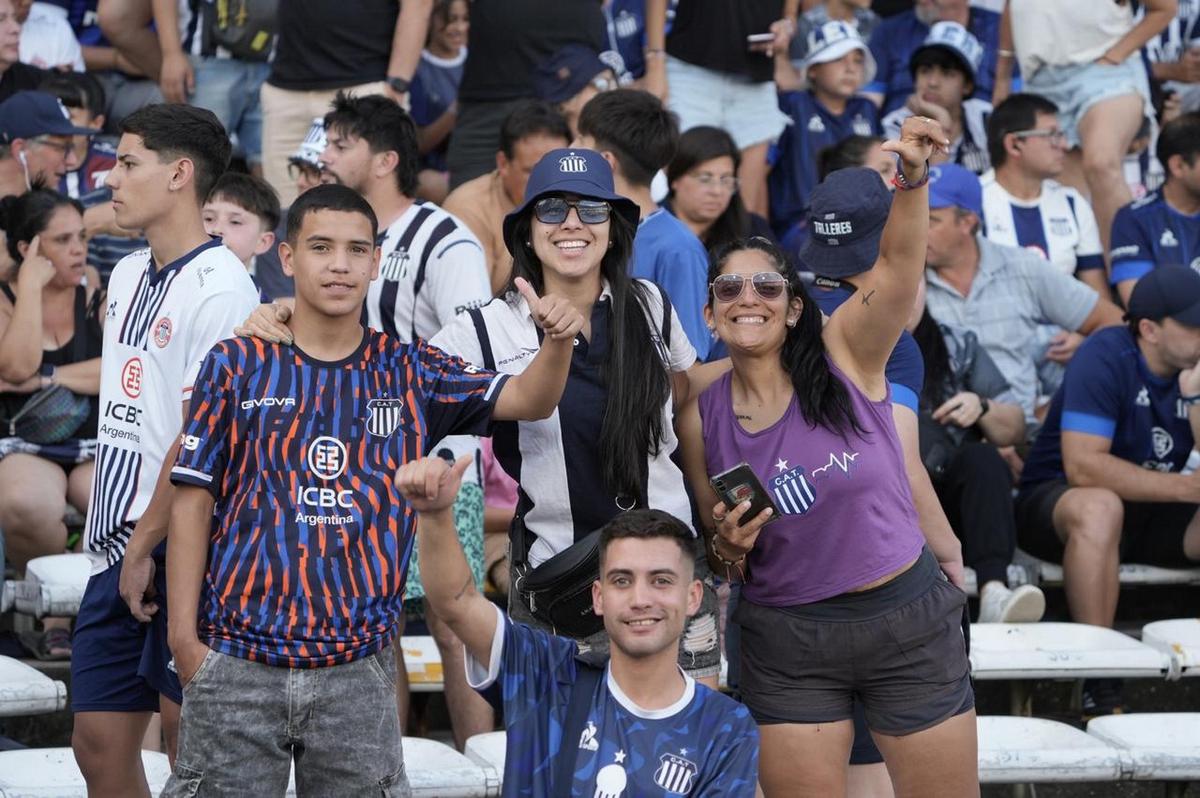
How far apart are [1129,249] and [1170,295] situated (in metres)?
1.54

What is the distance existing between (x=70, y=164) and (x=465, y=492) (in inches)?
106

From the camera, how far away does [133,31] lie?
25.8ft

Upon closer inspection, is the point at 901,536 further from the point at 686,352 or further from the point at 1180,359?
the point at 1180,359

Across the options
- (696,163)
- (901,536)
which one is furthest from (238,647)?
(696,163)

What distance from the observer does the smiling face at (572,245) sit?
386 centimetres

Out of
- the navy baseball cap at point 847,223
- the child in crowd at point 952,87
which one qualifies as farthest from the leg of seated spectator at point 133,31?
the navy baseball cap at point 847,223

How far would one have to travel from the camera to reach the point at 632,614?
11.1ft

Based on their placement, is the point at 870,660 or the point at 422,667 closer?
the point at 870,660

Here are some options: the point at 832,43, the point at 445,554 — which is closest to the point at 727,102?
the point at 832,43

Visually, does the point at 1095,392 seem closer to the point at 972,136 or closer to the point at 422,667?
the point at 422,667

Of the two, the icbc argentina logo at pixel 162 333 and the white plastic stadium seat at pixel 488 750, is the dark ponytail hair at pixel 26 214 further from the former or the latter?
the white plastic stadium seat at pixel 488 750

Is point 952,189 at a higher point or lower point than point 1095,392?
higher

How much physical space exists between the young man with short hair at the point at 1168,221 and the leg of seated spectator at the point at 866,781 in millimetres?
4047

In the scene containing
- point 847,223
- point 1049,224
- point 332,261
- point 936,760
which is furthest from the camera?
point 1049,224
